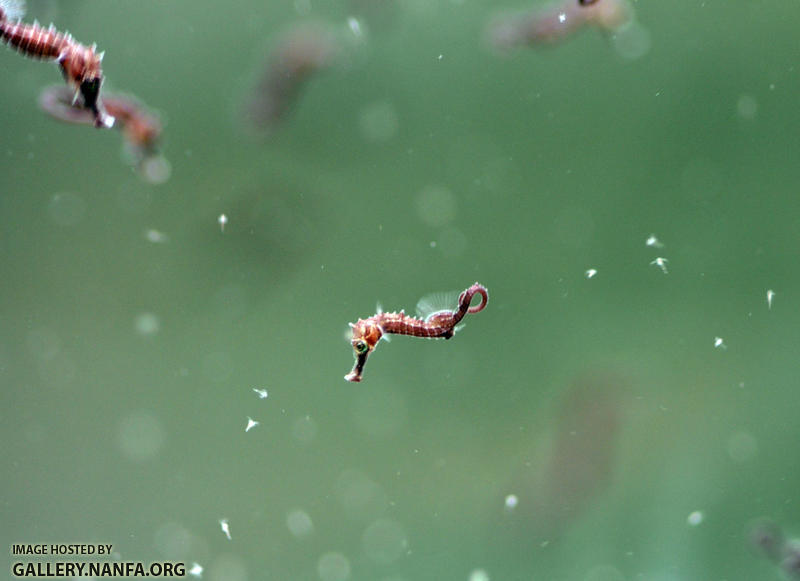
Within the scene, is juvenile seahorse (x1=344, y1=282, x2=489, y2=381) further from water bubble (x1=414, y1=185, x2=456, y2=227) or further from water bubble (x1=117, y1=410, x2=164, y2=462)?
water bubble (x1=117, y1=410, x2=164, y2=462)

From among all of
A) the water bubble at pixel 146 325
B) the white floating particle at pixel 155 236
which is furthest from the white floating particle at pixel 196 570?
the white floating particle at pixel 155 236

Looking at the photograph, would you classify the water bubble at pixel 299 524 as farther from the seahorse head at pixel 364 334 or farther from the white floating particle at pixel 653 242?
the white floating particle at pixel 653 242

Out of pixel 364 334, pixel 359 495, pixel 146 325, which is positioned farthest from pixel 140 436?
pixel 364 334

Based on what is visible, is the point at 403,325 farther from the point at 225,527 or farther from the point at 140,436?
the point at 140,436

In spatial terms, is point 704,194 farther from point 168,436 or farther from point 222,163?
point 168,436

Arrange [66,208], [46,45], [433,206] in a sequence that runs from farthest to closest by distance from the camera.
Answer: [433,206] < [66,208] < [46,45]

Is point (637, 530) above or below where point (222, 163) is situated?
below

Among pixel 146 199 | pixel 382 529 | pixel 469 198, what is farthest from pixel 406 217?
pixel 382 529

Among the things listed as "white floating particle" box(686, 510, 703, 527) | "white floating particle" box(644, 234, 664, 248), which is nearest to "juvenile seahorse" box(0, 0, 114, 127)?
"white floating particle" box(644, 234, 664, 248)
